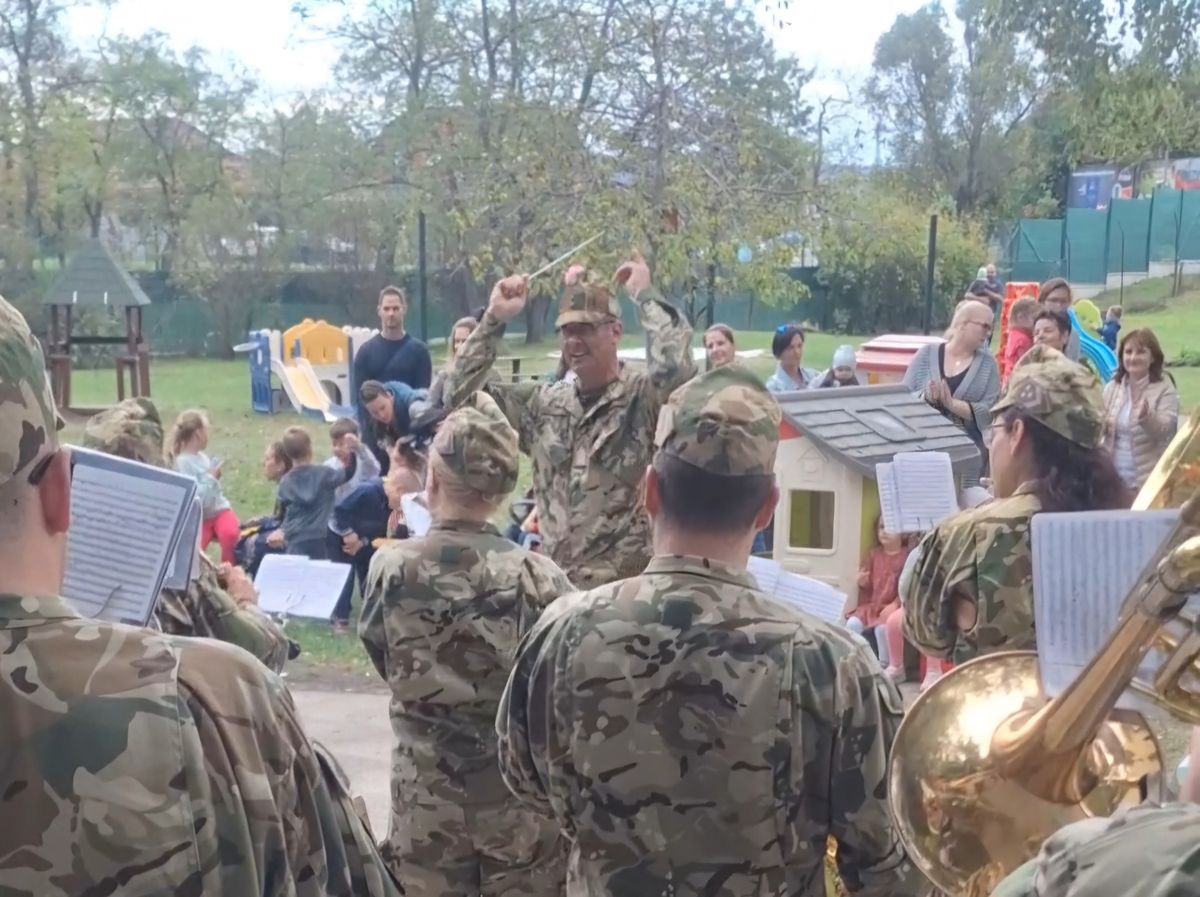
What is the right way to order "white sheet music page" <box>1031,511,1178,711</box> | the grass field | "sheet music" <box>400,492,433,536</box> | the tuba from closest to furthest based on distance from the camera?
"white sheet music page" <box>1031,511,1178,711</box>, the tuba, "sheet music" <box>400,492,433,536</box>, the grass field

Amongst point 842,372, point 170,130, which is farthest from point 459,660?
point 170,130

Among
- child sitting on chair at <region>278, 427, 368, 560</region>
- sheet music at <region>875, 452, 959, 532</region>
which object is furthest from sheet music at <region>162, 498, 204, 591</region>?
child sitting on chair at <region>278, 427, 368, 560</region>

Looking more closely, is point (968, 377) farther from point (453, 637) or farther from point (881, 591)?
point (453, 637)

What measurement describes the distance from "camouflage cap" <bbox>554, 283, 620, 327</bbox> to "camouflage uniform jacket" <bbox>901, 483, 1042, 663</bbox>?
5.70 ft

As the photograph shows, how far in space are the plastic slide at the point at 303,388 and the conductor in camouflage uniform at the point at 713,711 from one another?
1511 centimetres

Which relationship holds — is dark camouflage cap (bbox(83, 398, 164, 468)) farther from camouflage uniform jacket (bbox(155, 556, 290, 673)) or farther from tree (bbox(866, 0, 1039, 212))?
tree (bbox(866, 0, 1039, 212))

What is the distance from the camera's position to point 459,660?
137 inches

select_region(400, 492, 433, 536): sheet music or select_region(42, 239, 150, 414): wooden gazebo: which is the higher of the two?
select_region(42, 239, 150, 414): wooden gazebo

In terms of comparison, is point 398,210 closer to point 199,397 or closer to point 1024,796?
point 199,397

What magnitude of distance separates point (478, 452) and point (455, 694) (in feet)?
2.08

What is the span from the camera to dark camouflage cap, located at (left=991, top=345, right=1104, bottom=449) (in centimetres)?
317

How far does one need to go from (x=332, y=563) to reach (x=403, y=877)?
14.6 feet

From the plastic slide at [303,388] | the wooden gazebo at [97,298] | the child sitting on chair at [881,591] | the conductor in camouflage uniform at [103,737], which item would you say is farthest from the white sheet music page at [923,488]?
the plastic slide at [303,388]

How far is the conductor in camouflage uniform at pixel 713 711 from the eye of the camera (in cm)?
236
